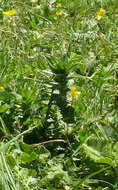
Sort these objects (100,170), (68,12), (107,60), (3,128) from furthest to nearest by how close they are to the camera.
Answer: (68,12) → (107,60) → (3,128) → (100,170)

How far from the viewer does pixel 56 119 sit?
7.31ft

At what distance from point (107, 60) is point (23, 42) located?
50 cm

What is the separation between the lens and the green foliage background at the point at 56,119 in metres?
1.89

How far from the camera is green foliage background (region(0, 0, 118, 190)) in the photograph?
1889mm

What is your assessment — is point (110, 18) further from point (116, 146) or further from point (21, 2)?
point (116, 146)

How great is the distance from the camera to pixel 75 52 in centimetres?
306

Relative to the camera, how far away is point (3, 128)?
2061 millimetres

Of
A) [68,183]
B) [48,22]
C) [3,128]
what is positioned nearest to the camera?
[68,183]

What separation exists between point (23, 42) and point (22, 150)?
1.15 m

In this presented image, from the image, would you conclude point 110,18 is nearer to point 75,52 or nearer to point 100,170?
point 75,52

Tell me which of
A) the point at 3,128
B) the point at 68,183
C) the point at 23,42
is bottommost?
the point at 68,183

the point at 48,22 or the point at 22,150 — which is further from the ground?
the point at 48,22

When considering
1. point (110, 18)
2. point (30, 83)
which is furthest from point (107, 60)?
point (110, 18)

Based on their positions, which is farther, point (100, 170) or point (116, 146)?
point (116, 146)
